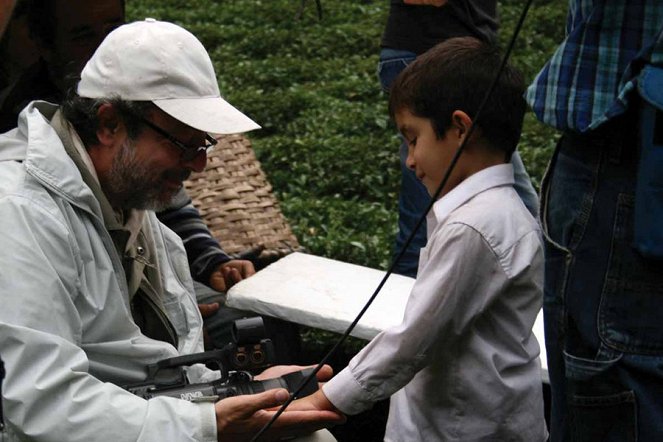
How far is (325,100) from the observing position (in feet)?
28.2

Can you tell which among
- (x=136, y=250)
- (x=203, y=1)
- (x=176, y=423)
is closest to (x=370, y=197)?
(x=136, y=250)

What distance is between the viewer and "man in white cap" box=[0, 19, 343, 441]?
242 cm

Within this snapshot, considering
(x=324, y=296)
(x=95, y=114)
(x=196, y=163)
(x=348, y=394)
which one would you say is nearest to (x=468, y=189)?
(x=348, y=394)

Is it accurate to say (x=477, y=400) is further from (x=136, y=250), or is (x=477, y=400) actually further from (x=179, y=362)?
(x=136, y=250)

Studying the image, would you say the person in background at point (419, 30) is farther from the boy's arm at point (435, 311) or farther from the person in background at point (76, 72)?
the boy's arm at point (435, 311)

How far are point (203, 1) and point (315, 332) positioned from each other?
776cm

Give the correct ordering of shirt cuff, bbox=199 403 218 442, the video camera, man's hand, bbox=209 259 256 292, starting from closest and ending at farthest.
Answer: shirt cuff, bbox=199 403 218 442, the video camera, man's hand, bbox=209 259 256 292

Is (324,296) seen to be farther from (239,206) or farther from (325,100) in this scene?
(325,100)

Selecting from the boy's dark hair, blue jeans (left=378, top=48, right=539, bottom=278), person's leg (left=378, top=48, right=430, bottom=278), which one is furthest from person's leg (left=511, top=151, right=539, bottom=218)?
the boy's dark hair

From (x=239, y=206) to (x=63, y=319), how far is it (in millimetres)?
2333

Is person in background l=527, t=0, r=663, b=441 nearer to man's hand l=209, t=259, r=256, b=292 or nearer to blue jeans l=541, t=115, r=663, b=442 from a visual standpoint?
blue jeans l=541, t=115, r=663, b=442

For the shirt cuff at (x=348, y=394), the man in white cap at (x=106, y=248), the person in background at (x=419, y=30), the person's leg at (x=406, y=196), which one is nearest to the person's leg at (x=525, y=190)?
the person in background at (x=419, y=30)

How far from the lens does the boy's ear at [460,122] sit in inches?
108

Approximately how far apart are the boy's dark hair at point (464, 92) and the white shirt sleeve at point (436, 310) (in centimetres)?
29
